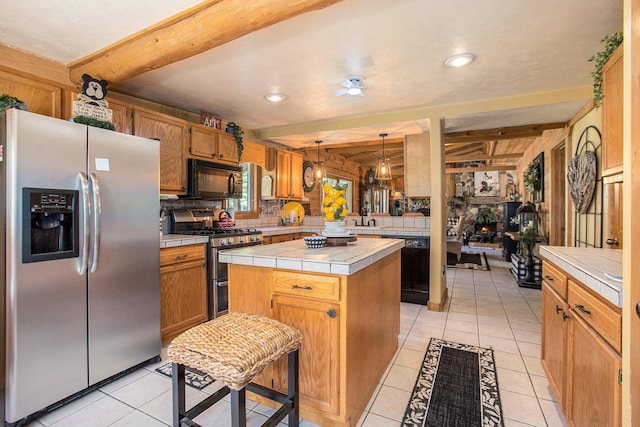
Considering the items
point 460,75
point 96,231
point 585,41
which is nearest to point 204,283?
point 96,231

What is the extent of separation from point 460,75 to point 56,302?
3398mm

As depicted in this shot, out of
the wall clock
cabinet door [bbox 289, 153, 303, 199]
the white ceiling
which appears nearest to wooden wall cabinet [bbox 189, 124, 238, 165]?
the white ceiling

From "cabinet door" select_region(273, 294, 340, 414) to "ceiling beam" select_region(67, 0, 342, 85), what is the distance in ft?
5.00

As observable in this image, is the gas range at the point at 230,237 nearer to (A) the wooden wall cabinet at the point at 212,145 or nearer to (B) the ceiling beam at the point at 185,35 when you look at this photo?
(A) the wooden wall cabinet at the point at 212,145

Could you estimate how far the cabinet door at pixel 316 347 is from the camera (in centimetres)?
159

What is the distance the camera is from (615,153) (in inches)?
67.7

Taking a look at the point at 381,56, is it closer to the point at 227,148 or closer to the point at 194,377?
the point at 227,148

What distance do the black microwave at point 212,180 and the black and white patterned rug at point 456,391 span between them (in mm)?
2706

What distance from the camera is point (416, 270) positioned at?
12.6 feet

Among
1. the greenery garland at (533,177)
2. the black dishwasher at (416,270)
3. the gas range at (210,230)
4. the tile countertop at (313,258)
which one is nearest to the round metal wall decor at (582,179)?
the black dishwasher at (416,270)

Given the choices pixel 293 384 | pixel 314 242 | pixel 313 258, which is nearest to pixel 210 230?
pixel 314 242

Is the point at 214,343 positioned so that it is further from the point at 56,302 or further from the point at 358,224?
the point at 358,224

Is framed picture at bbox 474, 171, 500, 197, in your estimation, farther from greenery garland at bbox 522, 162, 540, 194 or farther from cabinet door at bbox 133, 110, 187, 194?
cabinet door at bbox 133, 110, 187, 194

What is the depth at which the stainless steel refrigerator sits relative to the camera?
167cm
